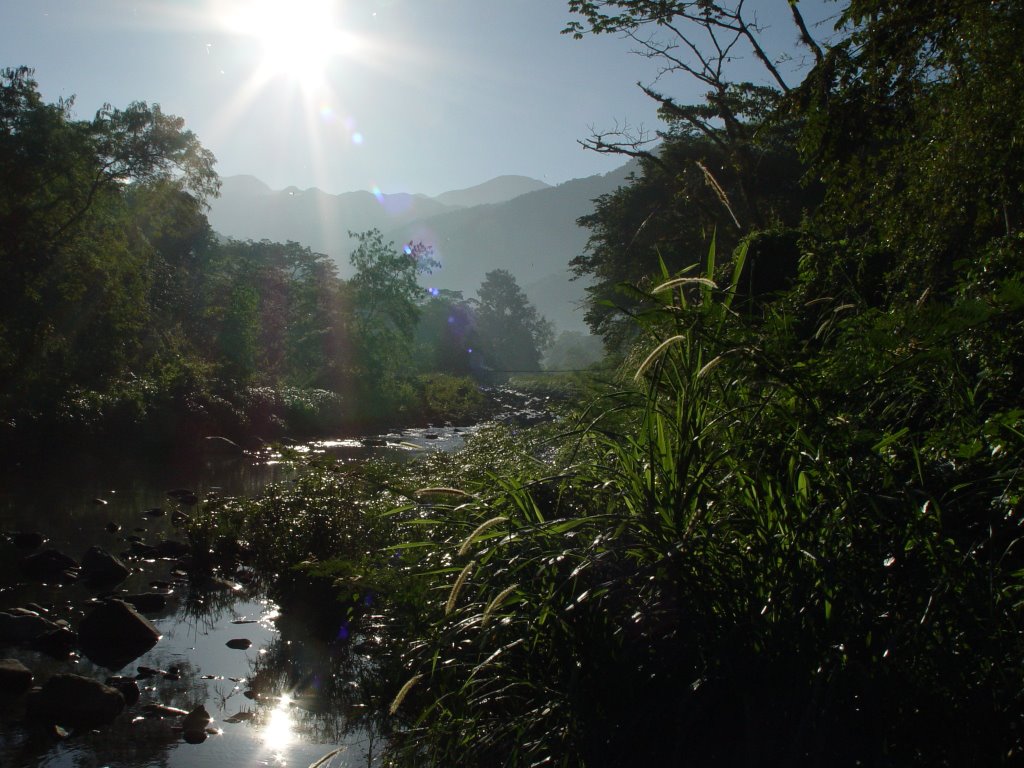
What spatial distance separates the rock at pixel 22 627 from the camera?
753 cm

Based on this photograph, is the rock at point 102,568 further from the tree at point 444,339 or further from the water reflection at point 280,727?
the tree at point 444,339

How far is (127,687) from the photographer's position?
654 cm

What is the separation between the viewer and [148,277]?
1127 inches

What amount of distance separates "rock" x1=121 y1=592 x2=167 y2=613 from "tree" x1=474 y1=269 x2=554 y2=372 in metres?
107

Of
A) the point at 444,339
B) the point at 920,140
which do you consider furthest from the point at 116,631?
the point at 444,339

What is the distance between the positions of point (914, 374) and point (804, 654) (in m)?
1.60

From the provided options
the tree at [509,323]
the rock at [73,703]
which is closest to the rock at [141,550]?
the rock at [73,703]

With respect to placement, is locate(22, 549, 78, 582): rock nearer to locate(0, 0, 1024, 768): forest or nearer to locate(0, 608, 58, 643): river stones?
locate(0, 608, 58, 643): river stones

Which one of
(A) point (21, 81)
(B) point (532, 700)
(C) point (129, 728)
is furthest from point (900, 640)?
(A) point (21, 81)

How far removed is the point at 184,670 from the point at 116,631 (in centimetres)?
110

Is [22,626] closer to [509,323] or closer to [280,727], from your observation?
[280,727]

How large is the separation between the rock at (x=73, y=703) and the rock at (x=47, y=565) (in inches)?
159

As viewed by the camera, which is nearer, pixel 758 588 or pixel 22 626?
pixel 758 588

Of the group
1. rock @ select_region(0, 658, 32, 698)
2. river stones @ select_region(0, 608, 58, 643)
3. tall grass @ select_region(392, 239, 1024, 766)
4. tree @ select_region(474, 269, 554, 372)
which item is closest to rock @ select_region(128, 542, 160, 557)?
river stones @ select_region(0, 608, 58, 643)
